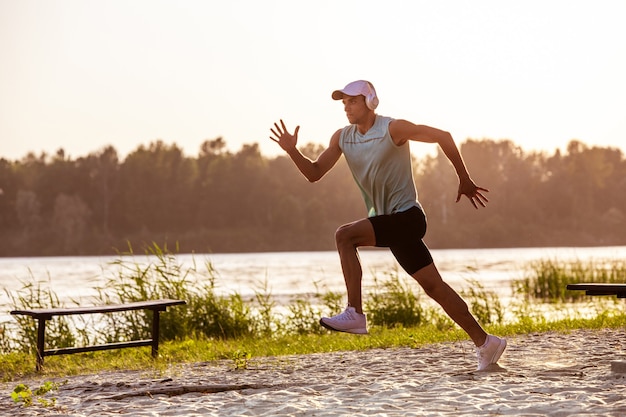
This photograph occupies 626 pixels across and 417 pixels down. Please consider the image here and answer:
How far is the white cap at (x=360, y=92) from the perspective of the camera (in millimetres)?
7262

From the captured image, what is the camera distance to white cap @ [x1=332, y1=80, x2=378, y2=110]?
7.26 m

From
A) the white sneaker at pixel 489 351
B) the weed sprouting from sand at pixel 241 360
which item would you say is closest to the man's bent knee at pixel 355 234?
the white sneaker at pixel 489 351

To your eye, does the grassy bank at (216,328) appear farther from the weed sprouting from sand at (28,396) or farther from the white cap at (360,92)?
the white cap at (360,92)

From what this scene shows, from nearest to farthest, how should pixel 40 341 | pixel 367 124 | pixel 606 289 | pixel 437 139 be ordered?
pixel 437 139
pixel 367 124
pixel 606 289
pixel 40 341

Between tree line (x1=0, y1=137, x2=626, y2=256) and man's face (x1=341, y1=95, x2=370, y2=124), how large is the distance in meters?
80.6

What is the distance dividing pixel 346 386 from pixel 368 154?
1.75 meters

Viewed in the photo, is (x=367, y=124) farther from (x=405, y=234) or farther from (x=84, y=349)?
(x=84, y=349)

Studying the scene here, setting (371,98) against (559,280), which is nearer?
(371,98)

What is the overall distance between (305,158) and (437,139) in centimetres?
109

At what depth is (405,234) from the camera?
23.7ft

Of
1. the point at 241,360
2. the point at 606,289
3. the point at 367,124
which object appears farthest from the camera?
the point at 241,360

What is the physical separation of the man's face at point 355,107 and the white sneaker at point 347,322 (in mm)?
1462

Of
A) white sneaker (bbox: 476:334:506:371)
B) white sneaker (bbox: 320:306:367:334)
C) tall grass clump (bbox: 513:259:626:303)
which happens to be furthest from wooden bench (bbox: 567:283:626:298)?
tall grass clump (bbox: 513:259:626:303)

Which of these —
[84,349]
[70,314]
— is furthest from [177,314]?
[70,314]
